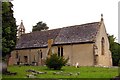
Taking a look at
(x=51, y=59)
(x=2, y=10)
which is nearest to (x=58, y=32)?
(x=51, y=59)

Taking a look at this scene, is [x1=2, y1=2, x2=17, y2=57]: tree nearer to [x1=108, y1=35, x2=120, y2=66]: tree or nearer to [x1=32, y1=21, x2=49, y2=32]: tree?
[x1=108, y1=35, x2=120, y2=66]: tree

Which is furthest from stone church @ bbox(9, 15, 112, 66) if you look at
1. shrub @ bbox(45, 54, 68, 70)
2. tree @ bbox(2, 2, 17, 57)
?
tree @ bbox(2, 2, 17, 57)

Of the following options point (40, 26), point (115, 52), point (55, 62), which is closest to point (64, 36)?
point (115, 52)

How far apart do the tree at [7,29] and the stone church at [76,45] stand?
22.9 metres

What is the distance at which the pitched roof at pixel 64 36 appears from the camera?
53.3m

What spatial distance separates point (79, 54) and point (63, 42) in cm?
487

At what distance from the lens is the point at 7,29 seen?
1134 inches

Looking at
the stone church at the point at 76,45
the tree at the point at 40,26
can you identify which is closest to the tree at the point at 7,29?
the stone church at the point at 76,45

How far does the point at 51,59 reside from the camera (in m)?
37.0

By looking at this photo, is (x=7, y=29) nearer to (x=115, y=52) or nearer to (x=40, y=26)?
(x=115, y=52)

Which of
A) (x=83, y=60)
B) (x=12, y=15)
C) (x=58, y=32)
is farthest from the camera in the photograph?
(x=58, y=32)

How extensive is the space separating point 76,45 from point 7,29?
26.6m

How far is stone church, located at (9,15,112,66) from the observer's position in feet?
170

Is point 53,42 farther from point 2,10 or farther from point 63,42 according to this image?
point 2,10
